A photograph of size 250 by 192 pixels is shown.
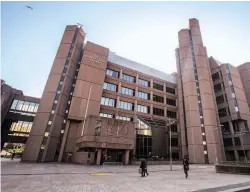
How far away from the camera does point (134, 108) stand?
43344 millimetres

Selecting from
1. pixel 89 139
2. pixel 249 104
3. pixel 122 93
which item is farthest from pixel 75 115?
pixel 249 104

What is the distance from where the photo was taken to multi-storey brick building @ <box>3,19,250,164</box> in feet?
98.5

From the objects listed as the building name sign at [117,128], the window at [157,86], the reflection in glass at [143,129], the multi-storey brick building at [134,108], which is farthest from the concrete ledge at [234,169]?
the window at [157,86]

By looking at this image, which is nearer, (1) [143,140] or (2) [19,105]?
(1) [143,140]

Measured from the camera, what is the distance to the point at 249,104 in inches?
2079

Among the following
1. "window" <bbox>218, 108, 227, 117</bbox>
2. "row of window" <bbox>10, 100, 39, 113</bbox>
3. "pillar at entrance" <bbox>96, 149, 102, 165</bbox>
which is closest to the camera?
"pillar at entrance" <bbox>96, 149, 102, 165</bbox>

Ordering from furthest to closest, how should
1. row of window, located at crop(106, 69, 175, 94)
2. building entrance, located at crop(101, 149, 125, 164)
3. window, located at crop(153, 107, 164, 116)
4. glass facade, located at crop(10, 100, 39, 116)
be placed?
glass facade, located at crop(10, 100, 39, 116), window, located at crop(153, 107, 164, 116), row of window, located at crop(106, 69, 175, 94), building entrance, located at crop(101, 149, 125, 164)

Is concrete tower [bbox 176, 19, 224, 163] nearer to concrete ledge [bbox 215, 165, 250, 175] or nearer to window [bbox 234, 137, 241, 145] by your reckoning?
window [bbox 234, 137, 241, 145]

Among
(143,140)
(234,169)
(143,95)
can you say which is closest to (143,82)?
(143,95)

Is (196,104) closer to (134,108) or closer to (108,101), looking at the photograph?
(134,108)

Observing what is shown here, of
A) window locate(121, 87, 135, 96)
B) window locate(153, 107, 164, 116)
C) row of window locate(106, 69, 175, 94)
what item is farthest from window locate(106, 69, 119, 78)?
window locate(153, 107, 164, 116)

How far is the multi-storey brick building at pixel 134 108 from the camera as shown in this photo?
3001 centimetres

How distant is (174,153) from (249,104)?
33930mm

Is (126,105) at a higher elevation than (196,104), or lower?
lower
